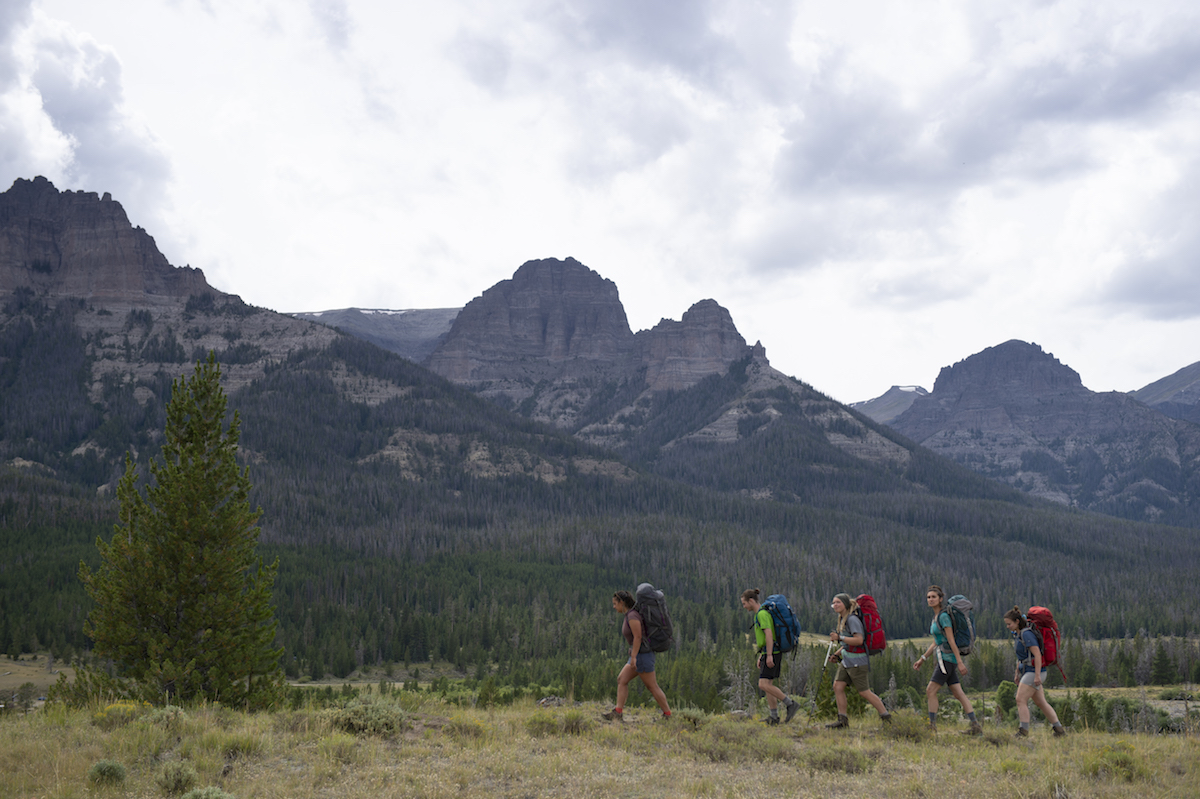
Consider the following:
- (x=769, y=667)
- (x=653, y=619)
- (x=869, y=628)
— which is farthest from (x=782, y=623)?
(x=653, y=619)

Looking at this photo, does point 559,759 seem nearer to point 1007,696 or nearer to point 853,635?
point 853,635

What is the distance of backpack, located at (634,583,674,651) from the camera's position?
1652cm

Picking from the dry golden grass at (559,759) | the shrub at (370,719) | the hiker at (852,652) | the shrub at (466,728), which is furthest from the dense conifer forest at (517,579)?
the shrub at (370,719)

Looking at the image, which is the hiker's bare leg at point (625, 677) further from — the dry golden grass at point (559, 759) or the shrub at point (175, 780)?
the shrub at point (175, 780)

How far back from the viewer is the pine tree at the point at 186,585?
76.7 feet

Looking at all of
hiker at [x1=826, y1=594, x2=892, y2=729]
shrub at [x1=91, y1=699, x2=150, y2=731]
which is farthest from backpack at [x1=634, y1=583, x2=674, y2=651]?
shrub at [x1=91, y1=699, x2=150, y2=731]

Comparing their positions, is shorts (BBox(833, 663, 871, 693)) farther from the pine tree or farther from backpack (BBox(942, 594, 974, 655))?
the pine tree

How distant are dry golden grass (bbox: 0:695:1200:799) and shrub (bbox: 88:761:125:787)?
0.19 m

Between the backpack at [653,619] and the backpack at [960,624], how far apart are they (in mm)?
6590

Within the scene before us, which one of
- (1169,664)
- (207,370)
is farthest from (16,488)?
(1169,664)

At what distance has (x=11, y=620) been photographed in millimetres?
92812

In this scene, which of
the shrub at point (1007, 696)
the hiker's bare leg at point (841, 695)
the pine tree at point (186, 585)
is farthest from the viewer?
the shrub at point (1007, 696)

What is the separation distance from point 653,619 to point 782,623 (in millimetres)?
→ 3059

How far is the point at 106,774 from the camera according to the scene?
12.2m
